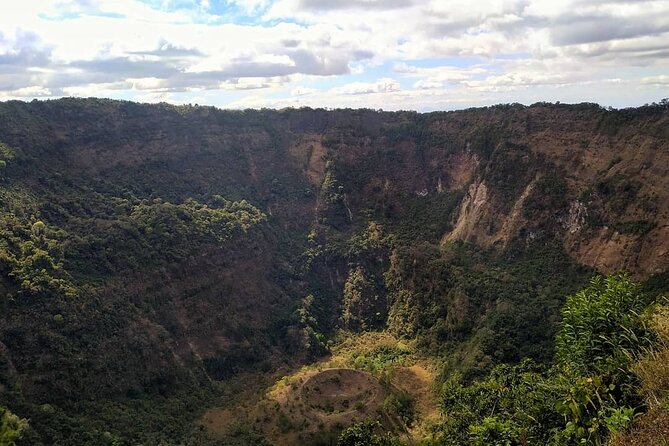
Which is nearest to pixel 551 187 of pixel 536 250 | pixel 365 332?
pixel 536 250

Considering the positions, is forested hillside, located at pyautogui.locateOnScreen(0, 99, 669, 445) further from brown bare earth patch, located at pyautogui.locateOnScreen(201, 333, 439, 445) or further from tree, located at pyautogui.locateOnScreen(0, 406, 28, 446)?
brown bare earth patch, located at pyautogui.locateOnScreen(201, 333, 439, 445)

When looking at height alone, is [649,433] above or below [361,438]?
above

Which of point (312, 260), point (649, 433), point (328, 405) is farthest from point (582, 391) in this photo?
point (312, 260)

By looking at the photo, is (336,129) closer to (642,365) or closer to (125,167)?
(125,167)

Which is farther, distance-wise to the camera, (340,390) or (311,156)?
(311,156)

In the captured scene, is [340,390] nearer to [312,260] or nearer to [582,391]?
[312,260]

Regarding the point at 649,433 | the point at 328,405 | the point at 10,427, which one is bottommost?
the point at 328,405

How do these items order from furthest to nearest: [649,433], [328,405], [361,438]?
[328,405] < [361,438] < [649,433]
